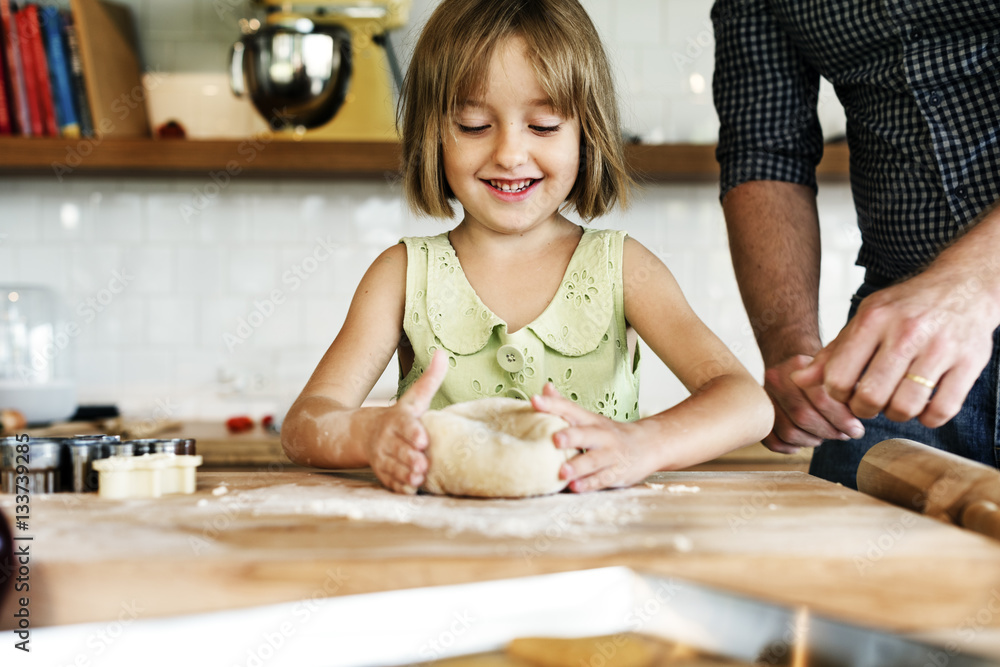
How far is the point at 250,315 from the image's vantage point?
2.42m

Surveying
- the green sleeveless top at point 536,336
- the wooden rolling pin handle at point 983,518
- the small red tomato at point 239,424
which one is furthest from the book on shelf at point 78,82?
the wooden rolling pin handle at point 983,518

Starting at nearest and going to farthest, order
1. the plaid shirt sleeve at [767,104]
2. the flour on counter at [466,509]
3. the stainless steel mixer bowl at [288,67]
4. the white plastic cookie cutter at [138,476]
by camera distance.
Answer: the flour on counter at [466,509] < the white plastic cookie cutter at [138,476] < the plaid shirt sleeve at [767,104] < the stainless steel mixer bowl at [288,67]

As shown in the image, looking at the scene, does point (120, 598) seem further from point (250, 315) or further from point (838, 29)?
point (250, 315)

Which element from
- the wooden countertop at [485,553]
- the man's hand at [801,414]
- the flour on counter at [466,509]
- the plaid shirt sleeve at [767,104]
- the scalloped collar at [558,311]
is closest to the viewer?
the wooden countertop at [485,553]

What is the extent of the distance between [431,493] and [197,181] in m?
1.85

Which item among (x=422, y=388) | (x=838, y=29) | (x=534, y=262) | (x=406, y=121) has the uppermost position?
(x=838, y=29)

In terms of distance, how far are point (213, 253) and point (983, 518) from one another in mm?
2171

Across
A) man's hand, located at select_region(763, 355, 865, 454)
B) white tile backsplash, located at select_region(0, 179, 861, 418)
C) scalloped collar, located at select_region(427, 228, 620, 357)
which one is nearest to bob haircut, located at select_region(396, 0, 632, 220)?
scalloped collar, located at select_region(427, 228, 620, 357)

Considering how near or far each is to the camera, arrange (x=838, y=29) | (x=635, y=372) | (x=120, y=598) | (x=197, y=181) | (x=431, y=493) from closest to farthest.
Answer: (x=120, y=598)
(x=431, y=493)
(x=838, y=29)
(x=635, y=372)
(x=197, y=181)

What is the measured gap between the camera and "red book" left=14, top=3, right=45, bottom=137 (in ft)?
7.07

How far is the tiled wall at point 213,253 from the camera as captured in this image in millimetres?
2396

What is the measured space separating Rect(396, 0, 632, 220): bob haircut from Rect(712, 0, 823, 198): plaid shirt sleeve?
0.21 metres

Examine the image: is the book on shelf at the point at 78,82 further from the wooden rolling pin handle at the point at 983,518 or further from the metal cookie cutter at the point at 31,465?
the wooden rolling pin handle at the point at 983,518

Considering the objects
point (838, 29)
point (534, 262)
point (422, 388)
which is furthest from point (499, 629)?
point (838, 29)
